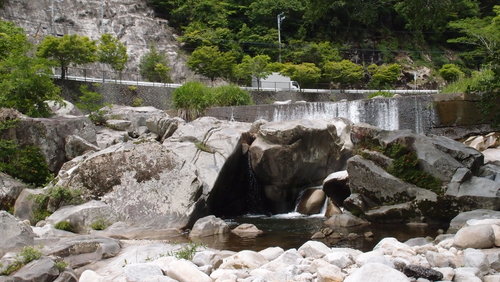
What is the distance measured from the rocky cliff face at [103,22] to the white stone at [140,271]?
3526 cm

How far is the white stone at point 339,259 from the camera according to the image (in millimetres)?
6352

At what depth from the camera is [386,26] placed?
166ft

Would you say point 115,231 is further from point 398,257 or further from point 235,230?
point 398,257

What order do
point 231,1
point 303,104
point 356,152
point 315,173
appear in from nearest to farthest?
1. point 356,152
2. point 315,173
3. point 303,104
4. point 231,1

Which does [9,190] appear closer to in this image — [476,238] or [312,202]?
[312,202]

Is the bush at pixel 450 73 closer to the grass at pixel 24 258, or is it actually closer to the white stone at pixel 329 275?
the white stone at pixel 329 275

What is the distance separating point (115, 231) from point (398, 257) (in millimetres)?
5993

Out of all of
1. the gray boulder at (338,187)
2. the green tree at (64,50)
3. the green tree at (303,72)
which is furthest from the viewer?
the green tree at (303,72)

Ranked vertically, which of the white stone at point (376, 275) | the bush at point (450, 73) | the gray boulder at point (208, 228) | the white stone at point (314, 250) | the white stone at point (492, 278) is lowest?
the gray boulder at point (208, 228)

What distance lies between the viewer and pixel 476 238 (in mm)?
7500

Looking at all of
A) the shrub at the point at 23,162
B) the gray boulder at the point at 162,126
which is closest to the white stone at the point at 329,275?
the shrub at the point at 23,162

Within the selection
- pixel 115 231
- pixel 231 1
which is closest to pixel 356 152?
pixel 115 231

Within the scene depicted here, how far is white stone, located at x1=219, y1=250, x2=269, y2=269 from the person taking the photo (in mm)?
6562

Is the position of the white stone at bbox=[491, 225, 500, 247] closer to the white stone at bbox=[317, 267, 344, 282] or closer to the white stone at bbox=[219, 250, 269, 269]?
the white stone at bbox=[317, 267, 344, 282]
